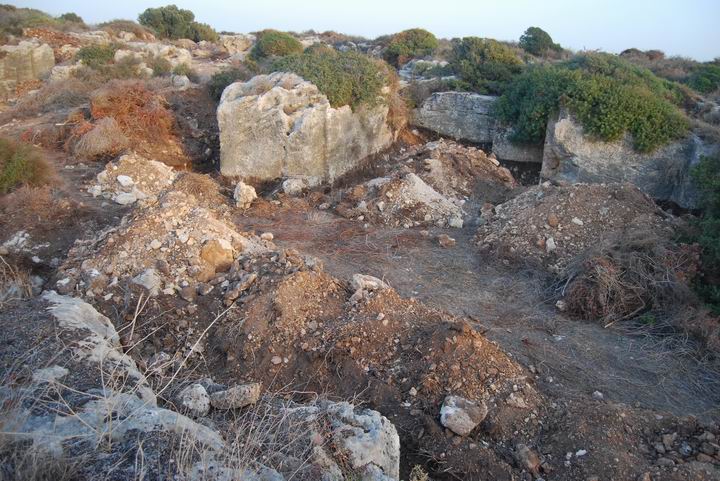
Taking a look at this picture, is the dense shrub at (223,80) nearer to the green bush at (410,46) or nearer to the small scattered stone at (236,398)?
the green bush at (410,46)

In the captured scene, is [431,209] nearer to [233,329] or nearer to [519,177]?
A: [519,177]

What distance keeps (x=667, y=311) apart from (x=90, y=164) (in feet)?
30.7

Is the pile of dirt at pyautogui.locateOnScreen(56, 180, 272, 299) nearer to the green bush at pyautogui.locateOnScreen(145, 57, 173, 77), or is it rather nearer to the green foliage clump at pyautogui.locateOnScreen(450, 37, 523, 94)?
the green foliage clump at pyautogui.locateOnScreen(450, 37, 523, 94)

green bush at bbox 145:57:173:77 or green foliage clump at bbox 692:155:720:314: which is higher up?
green bush at bbox 145:57:173:77

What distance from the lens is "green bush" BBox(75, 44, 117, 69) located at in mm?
15953

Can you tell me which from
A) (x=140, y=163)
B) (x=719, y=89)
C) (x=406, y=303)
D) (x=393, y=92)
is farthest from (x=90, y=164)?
(x=719, y=89)

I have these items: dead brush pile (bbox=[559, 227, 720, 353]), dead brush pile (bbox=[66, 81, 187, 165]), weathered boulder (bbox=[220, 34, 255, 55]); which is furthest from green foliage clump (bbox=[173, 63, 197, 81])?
dead brush pile (bbox=[559, 227, 720, 353])

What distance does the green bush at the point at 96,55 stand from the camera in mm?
15953

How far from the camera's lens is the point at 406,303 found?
5.38m

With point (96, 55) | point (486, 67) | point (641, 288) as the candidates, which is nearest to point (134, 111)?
point (96, 55)

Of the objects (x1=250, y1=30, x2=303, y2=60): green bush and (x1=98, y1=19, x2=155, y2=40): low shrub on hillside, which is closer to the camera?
(x1=250, y1=30, x2=303, y2=60): green bush

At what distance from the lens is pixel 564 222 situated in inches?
295

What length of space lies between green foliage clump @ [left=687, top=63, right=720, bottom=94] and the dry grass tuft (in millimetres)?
13245

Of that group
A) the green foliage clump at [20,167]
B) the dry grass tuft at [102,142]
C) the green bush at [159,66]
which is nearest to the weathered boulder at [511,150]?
the dry grass tuft at [102,142]
